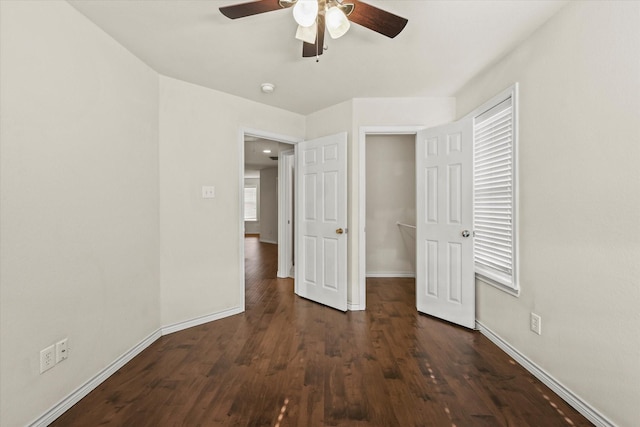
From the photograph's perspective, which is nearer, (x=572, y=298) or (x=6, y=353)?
(x=6, y=353)

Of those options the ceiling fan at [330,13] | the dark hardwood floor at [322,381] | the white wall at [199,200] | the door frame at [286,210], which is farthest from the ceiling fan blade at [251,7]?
the door frame at [286,210]

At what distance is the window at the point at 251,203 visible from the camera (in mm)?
11250

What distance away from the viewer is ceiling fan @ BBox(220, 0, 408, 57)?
1.31 meters

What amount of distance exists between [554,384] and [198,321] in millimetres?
2888

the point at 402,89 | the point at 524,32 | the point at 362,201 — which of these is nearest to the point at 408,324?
the point at 362,201

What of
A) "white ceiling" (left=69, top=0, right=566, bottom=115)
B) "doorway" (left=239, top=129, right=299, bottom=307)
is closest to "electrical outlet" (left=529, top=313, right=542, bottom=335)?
"white ceiling" (left=69, top=0, right=566, bottom=115)

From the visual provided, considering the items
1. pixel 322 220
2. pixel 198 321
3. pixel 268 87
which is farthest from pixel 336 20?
pixel 198 321

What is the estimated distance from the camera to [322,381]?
76.2 inches

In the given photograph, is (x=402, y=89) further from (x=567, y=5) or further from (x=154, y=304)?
(x=154, y=304)

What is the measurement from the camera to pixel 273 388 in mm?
1862

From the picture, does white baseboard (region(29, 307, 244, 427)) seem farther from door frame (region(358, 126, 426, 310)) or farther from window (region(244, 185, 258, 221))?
window (region(244, 185, 258, 221))

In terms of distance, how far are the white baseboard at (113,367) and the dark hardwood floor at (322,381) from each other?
44 mm

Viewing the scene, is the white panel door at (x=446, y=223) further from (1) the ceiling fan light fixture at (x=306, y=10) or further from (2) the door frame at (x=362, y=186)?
(1) the ceiling fan light fixture at (x=306, y=10)

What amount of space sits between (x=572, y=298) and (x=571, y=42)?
5.03 ft
